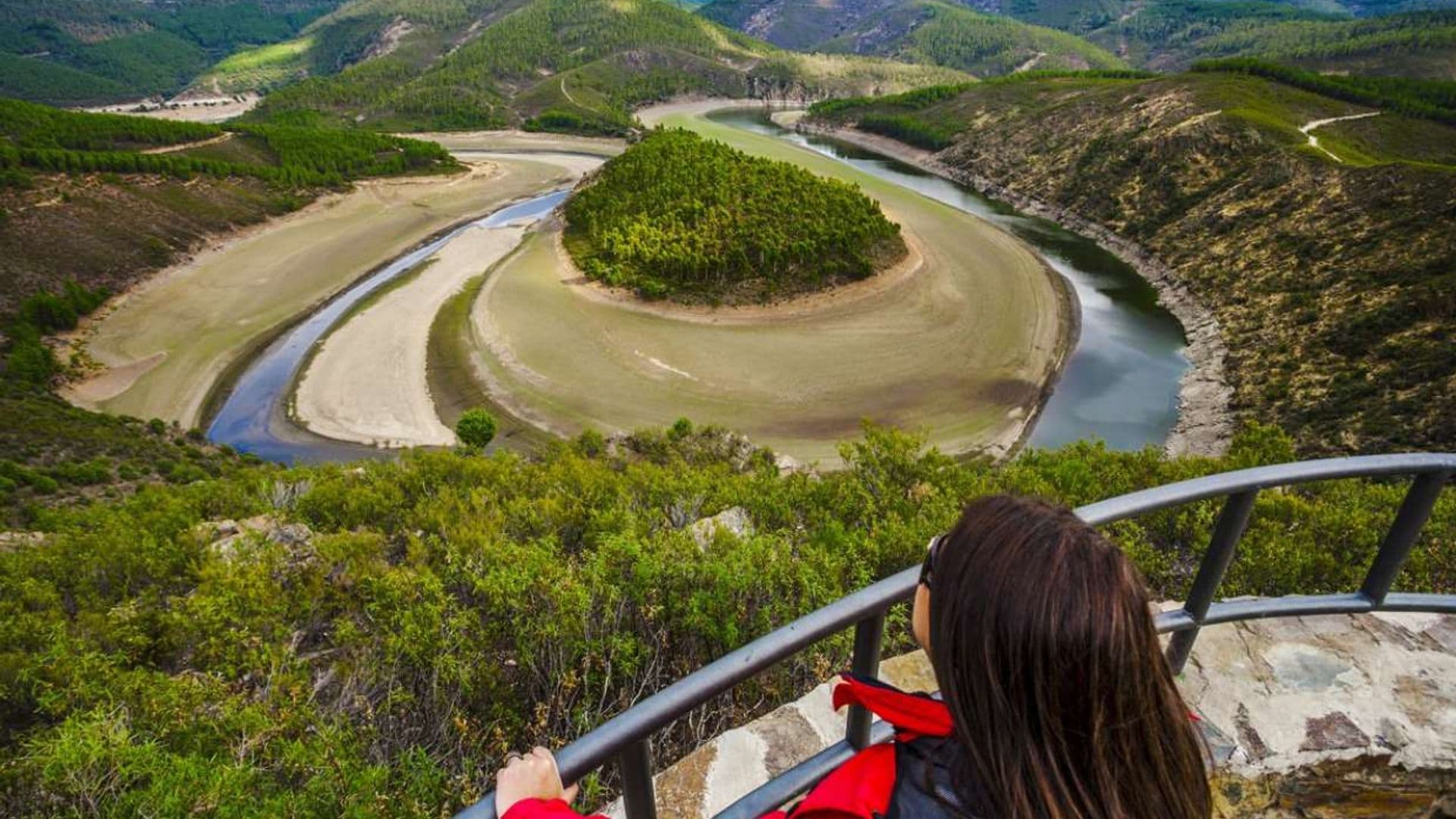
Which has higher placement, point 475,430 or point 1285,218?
point 1285,218

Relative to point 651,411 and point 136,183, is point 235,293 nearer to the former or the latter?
point 136,183

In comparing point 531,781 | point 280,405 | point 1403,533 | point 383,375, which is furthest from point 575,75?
point 531,781

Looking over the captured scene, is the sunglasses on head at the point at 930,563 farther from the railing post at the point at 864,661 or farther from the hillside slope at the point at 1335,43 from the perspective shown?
the hillside slope at the point at 1335,43

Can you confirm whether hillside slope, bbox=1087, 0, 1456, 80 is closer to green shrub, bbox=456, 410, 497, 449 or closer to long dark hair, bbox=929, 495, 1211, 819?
green shrub, bbox=456, 410, 497, 449

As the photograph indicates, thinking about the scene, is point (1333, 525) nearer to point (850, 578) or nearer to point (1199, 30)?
point (850, 578)

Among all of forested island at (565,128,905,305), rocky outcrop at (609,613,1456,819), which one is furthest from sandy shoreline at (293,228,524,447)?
rocky outcrop at (609,613,1456,819)

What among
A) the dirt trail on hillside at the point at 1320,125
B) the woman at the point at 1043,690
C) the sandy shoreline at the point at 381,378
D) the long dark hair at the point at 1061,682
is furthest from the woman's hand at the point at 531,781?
the dirt trail on hillside at the point at 1320,125
